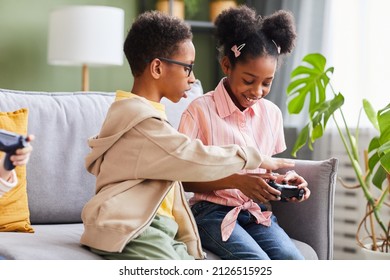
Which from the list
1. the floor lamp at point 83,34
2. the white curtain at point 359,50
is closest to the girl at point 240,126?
the white curtain at point 359,50

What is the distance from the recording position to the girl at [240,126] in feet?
5.77

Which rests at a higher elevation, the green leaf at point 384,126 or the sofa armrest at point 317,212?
the green leaf at point 384,126

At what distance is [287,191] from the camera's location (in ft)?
5.70

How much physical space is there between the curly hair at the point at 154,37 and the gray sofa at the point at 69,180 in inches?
21.6

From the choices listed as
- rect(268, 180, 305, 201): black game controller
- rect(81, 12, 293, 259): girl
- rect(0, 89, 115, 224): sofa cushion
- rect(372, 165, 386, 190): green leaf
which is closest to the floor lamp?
rect(0, 89, 115, 224): sofa cushion

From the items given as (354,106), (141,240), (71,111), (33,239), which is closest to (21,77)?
(71,111)

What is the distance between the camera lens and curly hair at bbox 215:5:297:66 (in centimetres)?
185

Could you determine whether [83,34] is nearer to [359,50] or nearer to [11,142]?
[359,50]

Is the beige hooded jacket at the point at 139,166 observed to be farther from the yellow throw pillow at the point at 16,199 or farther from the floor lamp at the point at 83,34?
the floor lamp at the point at 83,34

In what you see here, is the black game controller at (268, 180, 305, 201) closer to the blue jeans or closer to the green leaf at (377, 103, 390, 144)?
the blue jeans

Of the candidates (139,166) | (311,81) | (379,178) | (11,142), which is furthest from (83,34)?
(11,142)

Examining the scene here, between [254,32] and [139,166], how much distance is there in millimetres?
603

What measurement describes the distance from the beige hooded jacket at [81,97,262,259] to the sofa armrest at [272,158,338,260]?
0.52m
